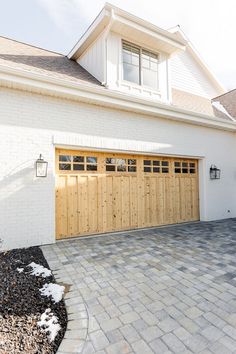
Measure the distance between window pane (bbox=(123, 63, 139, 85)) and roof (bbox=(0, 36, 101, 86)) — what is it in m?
0.95

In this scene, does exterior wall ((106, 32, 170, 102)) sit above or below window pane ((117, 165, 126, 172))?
above

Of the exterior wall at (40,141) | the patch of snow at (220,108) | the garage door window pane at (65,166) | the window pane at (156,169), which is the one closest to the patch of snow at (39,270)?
the exterior wall at (40,141)

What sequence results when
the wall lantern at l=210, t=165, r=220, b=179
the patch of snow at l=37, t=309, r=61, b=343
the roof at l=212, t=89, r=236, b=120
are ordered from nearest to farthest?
the patch of snow at l=37, t=309, r=61, b=343 → the wall lantern at l=210, t=165, r=220, b=179 → the roof at l=212, t=89, r=236, b=120

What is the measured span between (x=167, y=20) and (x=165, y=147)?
5060 mm

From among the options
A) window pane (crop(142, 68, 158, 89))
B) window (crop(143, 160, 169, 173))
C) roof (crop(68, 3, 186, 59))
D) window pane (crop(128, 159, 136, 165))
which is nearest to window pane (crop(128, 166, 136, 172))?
window pane (crop(128, 159, 136, 165))

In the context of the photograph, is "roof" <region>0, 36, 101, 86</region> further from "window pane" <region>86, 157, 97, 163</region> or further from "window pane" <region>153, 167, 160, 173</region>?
"window pane" <region>153, 167, 160, 173</region>

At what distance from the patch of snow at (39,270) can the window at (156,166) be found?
4197 mm

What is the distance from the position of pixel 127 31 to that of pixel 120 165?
396 centimetres

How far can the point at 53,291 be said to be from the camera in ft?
9.42

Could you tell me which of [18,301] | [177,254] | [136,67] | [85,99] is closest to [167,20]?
[136,67]

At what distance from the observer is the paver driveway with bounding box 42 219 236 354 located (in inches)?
79.8

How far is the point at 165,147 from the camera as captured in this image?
6.99m

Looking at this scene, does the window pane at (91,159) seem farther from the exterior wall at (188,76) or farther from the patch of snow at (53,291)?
the exterior wall at (188,76)

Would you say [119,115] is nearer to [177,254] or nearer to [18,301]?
[177,254]
